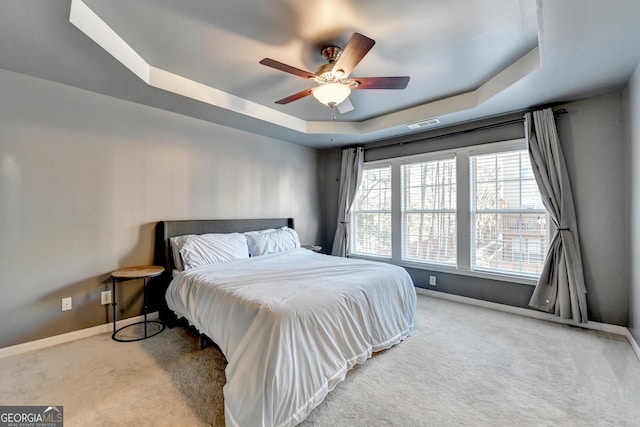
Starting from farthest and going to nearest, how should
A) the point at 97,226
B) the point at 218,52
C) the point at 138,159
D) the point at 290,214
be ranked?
the point at 290,214 → the point at 138,159 → the point at 97,226 → the point at 218,52

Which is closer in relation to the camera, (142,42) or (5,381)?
Result: (5,381)

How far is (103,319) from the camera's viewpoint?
2.81 metres

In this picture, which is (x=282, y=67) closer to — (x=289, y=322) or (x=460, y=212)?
(x=289, y=322)

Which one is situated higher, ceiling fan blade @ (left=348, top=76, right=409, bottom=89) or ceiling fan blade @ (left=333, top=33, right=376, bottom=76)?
ceiling fan blade @ (left=333, top=33, right=376, bottom=76)

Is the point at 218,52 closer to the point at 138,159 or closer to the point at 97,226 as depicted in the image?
the point at 138,159

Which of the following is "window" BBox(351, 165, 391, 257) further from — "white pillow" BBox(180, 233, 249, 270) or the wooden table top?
the wooden table top

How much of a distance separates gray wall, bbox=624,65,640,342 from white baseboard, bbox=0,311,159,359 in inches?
194

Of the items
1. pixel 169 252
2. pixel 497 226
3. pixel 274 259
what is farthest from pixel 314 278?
pixel 497 226

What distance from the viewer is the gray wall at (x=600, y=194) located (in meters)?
2.71

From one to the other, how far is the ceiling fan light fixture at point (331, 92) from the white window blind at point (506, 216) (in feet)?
7.85

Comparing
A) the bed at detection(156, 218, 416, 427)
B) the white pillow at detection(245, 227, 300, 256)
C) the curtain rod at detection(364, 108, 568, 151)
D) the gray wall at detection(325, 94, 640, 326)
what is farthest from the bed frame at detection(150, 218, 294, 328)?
the gray wall at detection(325, 94, 640, 326)

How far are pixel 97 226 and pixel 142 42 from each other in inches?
73.8

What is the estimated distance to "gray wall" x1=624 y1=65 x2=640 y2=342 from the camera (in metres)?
2.33

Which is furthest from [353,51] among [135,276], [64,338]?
[64,338]
